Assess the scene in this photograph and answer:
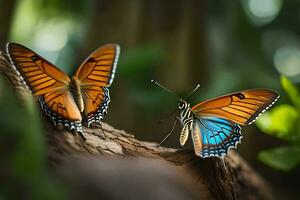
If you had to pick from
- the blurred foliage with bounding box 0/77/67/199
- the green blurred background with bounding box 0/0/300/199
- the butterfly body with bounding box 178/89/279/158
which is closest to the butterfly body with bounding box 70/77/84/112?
the butterfly body with bounding box 178/89/279/158

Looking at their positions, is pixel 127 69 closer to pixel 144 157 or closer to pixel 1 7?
pixel 1 7

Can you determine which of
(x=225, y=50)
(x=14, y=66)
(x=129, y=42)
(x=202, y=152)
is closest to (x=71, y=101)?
(x=14, y=66)

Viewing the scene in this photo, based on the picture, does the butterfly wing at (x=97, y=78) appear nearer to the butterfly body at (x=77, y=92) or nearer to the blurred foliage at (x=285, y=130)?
the butterfly body at (x=77, y=92)

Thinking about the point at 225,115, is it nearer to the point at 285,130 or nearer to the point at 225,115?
the point at 225,115

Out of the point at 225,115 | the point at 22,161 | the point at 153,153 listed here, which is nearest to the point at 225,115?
the point at 225,115

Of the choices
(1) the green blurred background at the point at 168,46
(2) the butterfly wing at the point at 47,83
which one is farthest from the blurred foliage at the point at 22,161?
(1) the green blurred background at the point at 168,46

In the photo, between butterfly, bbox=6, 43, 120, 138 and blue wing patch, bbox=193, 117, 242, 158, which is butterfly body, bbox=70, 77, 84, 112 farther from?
blue wing patch, bbox=193, 117, 242, 158
